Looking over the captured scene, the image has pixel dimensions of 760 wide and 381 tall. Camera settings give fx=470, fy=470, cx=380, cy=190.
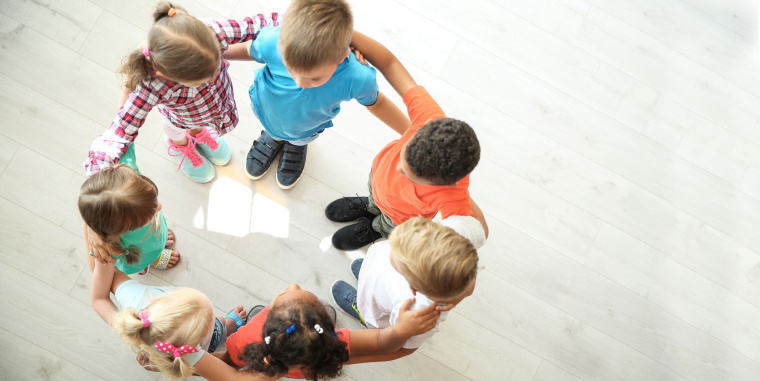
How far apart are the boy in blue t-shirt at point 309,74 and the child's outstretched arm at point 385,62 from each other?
72 mm

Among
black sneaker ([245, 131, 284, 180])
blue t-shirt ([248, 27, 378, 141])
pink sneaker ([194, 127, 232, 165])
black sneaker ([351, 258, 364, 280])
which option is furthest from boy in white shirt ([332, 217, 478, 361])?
pink sneaker ([194, 127, 232, 165])

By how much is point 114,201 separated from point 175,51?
0.44 m

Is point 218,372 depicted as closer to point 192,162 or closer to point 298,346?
point 298,346

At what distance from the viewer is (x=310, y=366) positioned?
4.54ft

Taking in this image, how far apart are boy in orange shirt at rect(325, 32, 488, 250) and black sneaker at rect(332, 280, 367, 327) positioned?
36 cm

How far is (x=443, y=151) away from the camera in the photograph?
1.20 metres

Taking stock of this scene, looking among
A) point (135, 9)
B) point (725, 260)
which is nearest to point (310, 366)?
point (135, 9)

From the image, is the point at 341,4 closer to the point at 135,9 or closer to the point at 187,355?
the point at 187,355

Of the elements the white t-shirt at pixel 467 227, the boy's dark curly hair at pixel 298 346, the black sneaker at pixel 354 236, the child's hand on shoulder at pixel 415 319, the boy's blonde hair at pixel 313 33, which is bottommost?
the black sneaker at pixel 354 236

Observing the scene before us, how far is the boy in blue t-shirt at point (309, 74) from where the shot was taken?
1209 mm

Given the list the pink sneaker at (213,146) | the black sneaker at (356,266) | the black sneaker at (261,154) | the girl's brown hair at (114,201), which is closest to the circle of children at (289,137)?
the girl's brown hair at (114,201)

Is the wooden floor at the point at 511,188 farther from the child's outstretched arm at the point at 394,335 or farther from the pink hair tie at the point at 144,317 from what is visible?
the pink hair tie at the point at 144,317

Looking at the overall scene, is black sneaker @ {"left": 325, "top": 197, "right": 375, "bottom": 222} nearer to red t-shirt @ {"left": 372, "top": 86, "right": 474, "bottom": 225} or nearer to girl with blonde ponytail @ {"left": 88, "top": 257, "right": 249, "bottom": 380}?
red t-shirt @ {"left": 372, "top": 86, "right": 474, "bottom": 225}

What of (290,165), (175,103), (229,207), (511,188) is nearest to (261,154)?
(290,165)
